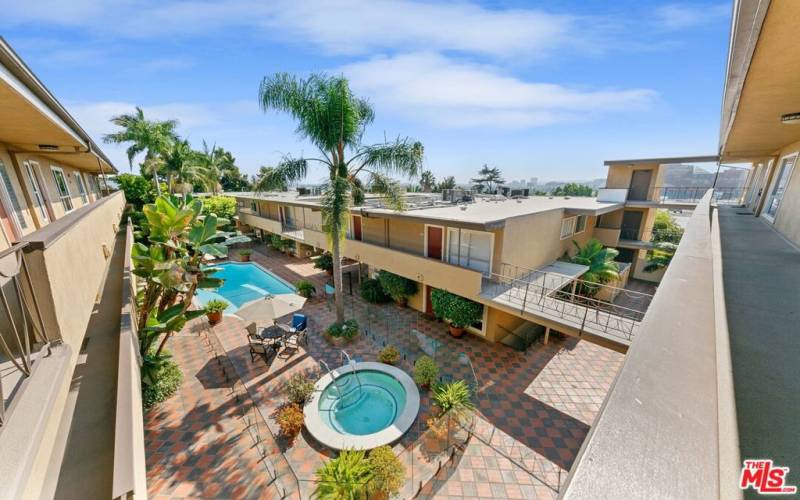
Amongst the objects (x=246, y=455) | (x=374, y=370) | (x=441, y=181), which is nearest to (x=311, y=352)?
(x=374, y=370)

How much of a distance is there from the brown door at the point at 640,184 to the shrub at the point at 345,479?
26.2 m

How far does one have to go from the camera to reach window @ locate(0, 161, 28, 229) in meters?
7.24

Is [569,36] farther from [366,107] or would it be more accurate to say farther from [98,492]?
[98,492]

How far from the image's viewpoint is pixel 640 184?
A: 75.0 feet

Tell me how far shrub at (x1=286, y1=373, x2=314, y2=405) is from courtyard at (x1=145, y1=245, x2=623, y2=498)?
32.8 inches

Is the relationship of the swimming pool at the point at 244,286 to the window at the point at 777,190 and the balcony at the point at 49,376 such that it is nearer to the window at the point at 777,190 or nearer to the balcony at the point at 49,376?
the balcony at the point at 49,376

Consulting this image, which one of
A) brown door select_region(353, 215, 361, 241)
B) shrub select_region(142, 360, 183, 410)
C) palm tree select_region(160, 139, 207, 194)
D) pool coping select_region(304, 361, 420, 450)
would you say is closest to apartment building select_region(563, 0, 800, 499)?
pool coping select_region(304, 361, 420, 450)

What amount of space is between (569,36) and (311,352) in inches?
587

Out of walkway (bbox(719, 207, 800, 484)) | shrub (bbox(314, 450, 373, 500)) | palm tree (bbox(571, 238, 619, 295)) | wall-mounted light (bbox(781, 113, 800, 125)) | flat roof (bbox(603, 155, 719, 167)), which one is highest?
wall-mounted light (bbox(781, 113, 800, 125))

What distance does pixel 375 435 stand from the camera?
9227 mm

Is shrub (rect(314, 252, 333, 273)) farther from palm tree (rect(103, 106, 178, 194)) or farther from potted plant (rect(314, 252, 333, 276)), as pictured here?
palm tree (rect(103, 106, 178, 194))

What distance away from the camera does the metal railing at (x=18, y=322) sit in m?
2.52

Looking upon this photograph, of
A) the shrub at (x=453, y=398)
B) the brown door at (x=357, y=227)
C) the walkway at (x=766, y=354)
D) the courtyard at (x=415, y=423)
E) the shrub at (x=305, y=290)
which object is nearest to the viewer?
the walkway at (x=766, y=354)

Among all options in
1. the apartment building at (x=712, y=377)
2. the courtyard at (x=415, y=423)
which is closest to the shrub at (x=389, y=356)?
the courtyard at (x=415, y=423)
